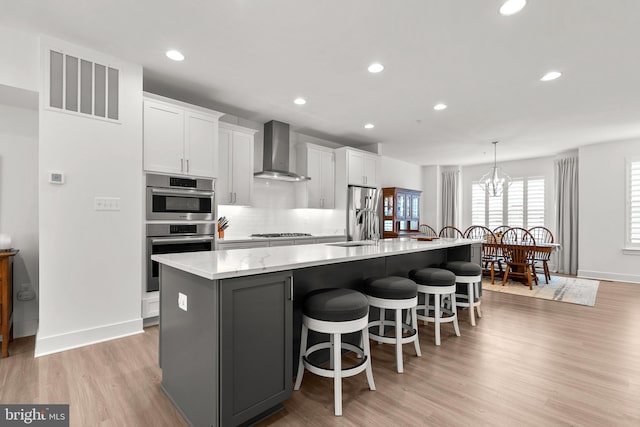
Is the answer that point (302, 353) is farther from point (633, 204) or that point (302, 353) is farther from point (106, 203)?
point (633, 204)

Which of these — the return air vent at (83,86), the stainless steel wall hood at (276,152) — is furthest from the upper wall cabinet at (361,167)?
the return air vent at (83,86)

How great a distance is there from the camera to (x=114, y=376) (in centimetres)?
221

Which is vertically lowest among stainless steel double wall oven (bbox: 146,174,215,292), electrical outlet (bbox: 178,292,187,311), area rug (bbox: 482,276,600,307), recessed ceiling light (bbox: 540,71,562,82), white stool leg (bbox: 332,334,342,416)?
area rug (bbox: 482,276,600,307)

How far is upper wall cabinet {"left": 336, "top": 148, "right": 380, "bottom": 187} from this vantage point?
5590mm

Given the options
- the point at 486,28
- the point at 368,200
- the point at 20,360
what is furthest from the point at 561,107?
the point at 20,360

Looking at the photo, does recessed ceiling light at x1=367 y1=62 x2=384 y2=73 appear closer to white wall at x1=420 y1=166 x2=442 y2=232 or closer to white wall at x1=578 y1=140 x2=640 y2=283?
white wall at x1=578 y1=140 x2=640 y2=283

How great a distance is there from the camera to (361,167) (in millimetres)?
5820

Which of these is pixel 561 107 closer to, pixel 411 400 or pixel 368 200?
pixel 368 200

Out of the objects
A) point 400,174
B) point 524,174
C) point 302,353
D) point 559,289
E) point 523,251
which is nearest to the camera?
point 302,353

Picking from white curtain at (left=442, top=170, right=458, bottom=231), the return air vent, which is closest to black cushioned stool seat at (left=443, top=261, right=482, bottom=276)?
the return air vent

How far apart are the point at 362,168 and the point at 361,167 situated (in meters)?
0.03

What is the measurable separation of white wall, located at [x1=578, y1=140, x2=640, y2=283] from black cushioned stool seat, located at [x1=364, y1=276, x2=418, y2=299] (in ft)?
19.5

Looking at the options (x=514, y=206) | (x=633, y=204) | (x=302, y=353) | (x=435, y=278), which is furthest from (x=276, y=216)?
(x=633, y=204)

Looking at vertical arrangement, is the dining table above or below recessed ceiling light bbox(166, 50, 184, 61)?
below
